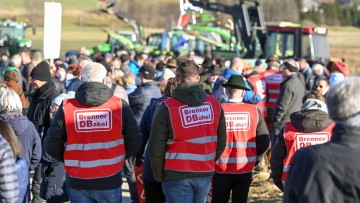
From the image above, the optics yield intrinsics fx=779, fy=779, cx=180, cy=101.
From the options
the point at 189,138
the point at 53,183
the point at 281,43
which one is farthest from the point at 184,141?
the point at 281,43

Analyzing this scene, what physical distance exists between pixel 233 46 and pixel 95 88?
76.8ft

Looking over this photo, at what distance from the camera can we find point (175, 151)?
626 cm

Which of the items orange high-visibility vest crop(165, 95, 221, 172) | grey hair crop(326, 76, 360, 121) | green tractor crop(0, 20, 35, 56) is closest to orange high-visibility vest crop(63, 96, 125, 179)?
orange high-visibility vest crop(165, 95, 221, 172)

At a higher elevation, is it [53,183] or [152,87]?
[152,87]

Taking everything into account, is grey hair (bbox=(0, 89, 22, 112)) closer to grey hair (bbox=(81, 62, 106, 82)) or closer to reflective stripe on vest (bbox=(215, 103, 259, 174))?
grey hair (bbox=(81, 62, 106, 82))

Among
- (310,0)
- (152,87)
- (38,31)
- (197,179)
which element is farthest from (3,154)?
(310,0)

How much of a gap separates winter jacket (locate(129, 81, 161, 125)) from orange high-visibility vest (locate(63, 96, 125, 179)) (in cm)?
279

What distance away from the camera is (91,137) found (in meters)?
6.20

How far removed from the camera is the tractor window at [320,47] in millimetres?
25750

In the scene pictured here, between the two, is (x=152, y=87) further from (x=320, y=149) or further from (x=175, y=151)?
(x=320, y=149)

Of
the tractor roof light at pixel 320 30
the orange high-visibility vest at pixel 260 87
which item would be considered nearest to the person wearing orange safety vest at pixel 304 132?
the orange high-visibility vest at pixel 260 87

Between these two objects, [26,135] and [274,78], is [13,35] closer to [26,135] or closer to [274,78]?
[274,78]

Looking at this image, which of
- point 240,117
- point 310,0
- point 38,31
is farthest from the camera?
point 310,0

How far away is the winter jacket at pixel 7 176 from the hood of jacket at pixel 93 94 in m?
1.63
